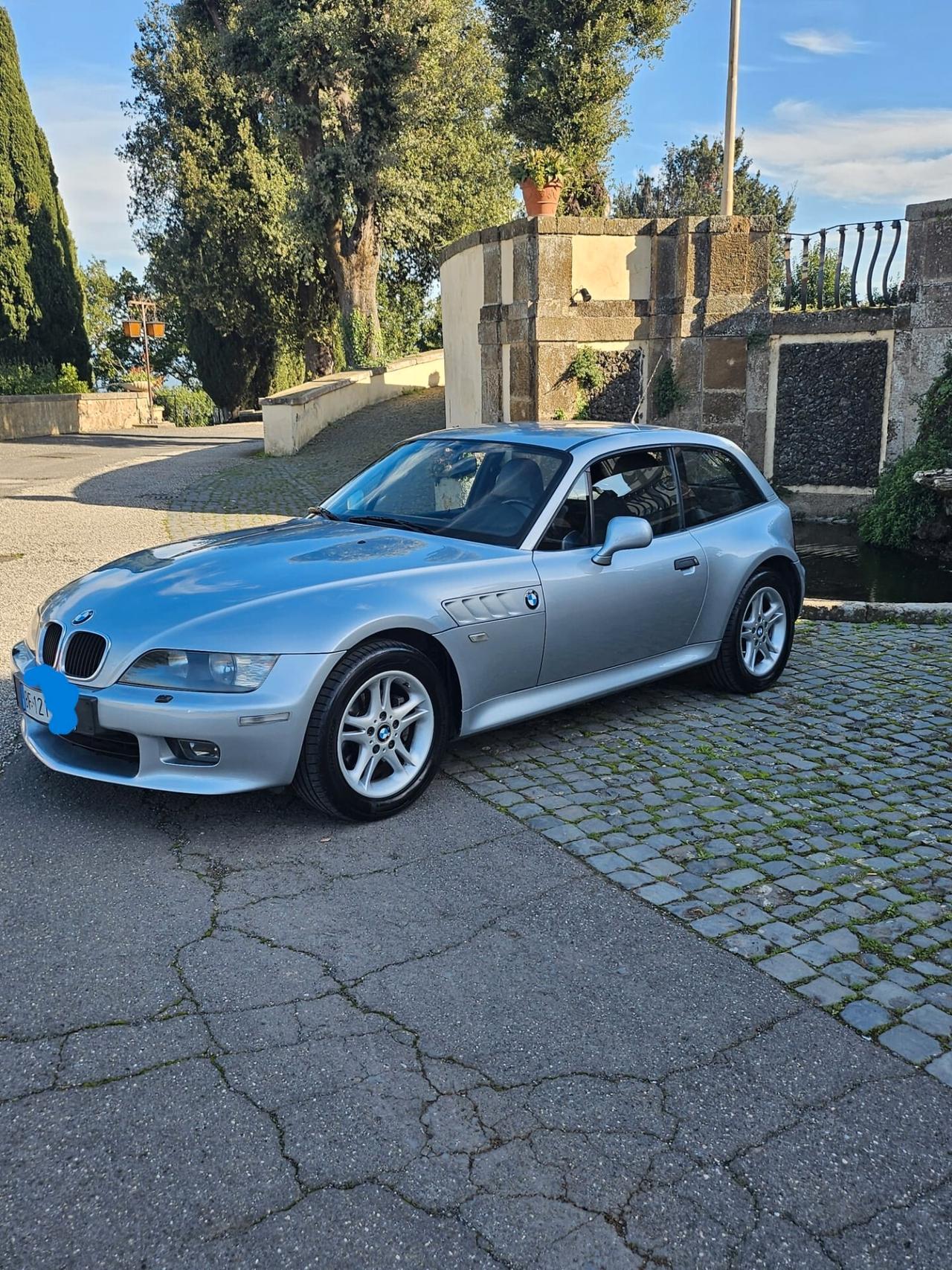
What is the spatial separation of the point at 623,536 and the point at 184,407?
36887 millimetres

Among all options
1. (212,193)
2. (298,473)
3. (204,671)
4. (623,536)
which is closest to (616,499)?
(623,536)

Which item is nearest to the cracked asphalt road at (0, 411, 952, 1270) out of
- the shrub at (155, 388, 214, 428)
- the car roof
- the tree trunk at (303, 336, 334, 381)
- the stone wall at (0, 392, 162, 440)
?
the car roof

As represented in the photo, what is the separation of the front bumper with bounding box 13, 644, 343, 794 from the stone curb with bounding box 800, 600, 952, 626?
17.2 ft

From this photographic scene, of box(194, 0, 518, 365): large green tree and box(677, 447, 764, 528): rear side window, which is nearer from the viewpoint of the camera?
box(677, 447, 764, 528): rear side window

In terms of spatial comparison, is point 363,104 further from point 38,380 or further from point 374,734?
point 374,734

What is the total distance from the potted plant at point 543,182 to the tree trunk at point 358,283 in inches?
475

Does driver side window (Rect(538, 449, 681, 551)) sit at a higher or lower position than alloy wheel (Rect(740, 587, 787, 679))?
higher

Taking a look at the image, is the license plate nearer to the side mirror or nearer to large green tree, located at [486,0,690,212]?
the side mirror

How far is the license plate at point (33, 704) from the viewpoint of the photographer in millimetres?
4281

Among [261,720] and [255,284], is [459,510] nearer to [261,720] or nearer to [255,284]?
[261,720]

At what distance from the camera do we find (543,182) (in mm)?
13445

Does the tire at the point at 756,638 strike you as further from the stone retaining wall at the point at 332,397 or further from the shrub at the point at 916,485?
the stone retaining wall at the point at 332,397

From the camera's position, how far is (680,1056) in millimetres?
2873

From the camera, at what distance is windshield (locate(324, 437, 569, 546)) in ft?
16.7
